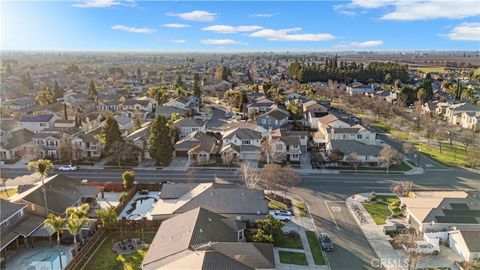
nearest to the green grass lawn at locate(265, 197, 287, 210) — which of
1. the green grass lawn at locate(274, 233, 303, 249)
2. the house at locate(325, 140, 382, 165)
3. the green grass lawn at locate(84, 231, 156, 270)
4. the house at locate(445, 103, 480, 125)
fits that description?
the green grass lawn at locate(274, 233, 303, 249)

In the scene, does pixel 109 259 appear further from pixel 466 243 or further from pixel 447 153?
pixel 447 153

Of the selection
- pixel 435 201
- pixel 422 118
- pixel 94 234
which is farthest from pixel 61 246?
pixel 422 118

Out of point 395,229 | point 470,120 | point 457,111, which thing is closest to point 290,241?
point 395,229

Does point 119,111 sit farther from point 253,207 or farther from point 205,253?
point 205,253

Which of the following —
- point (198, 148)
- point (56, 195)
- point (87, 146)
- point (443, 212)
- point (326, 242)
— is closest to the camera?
point (326, 242)

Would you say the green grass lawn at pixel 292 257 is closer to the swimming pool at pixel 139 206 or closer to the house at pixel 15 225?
the swimming pool at pixel 139 206
